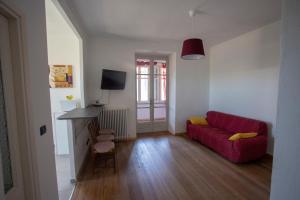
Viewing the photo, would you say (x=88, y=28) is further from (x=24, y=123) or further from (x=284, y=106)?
(x=284, y=106)

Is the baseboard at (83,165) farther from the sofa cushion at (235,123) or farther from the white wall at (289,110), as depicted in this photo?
the sofa cushion at (235,123)

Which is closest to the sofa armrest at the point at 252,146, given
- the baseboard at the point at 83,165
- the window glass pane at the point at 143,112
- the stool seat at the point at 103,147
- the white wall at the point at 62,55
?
the stool seat at the point at 103,147

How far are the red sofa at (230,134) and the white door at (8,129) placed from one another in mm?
3033

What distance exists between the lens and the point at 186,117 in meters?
4.45

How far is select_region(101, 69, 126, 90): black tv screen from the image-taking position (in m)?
3.52

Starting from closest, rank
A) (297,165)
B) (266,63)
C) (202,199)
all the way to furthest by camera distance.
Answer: (297,165)
(202,199)
(266,63)

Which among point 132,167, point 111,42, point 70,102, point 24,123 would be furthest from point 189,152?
point 111,42

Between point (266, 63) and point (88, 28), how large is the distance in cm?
381

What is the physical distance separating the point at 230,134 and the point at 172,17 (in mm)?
2734

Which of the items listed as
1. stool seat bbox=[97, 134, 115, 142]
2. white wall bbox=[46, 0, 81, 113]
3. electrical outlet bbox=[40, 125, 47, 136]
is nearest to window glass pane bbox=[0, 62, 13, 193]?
electrical outlet bbox=[40, 125, 47, 136]

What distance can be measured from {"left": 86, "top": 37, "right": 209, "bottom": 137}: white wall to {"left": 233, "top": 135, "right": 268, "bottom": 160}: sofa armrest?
189cm

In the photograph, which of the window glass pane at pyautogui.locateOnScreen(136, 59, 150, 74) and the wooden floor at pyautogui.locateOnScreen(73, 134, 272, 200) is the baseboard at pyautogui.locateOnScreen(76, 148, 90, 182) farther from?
the window glass pane at pyautogui.locateOnScreen(136, 59, 150, 74)

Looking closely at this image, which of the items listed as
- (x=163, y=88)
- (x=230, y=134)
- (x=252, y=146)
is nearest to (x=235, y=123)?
(x=230, y=134)

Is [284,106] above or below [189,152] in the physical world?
above
